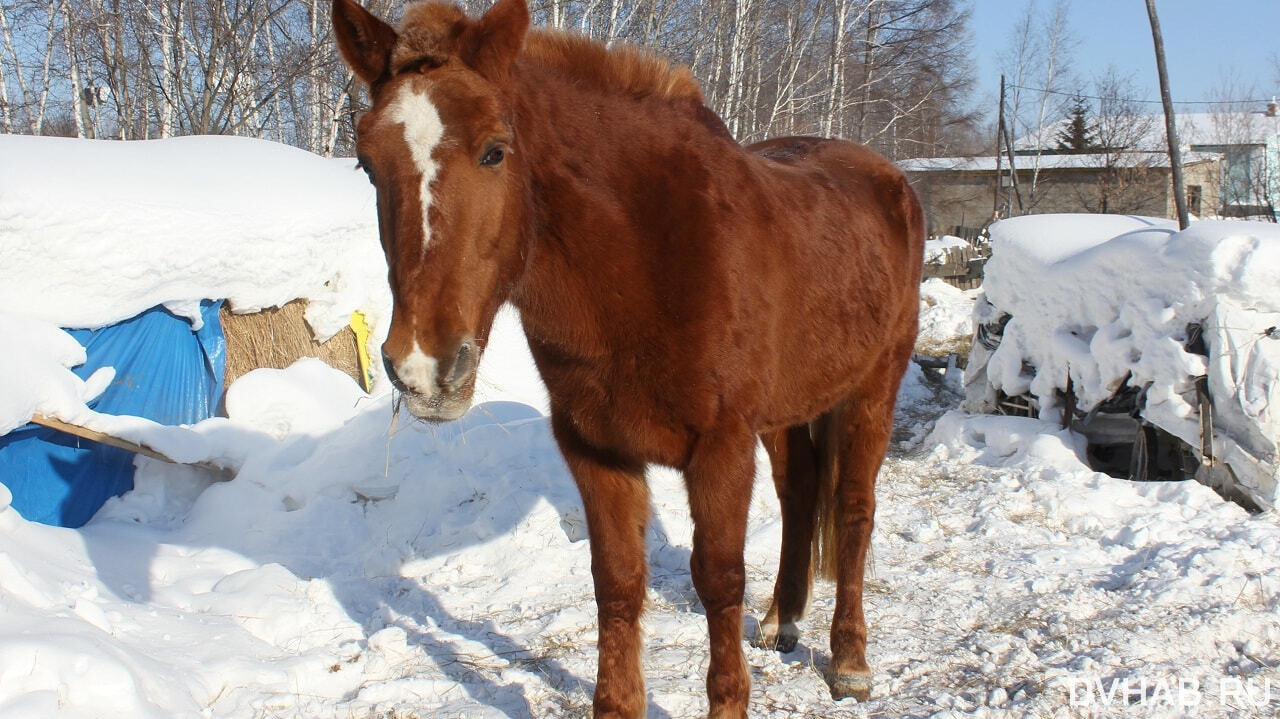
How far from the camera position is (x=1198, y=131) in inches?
1759

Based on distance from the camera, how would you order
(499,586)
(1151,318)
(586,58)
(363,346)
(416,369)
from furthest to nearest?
(363,346) < (1151,318) < (499,586) < (586,58) < (416,369)

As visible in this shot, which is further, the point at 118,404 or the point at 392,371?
the point at 118,404

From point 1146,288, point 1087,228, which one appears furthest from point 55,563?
point 1087,228

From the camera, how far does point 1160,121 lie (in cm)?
3675

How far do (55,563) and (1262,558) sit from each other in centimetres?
555

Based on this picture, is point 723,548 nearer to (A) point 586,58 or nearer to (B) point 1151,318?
(A) point 586,58

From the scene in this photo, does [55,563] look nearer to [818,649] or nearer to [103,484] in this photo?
[103,484]

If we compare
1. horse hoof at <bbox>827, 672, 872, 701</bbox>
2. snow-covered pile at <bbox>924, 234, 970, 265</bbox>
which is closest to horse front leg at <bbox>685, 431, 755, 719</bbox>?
horse hoof at <bbox>827, 672, 872, 701</bbox>

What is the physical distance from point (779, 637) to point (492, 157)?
8.52 feet

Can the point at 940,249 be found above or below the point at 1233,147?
below

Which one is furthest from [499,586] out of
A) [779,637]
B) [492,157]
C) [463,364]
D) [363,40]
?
[363,40]

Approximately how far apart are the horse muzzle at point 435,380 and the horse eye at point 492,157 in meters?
0.43

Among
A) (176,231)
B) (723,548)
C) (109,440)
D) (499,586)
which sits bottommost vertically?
(499,586)

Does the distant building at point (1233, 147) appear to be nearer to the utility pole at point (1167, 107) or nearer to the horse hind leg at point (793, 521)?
the utility pole at point (1167, 107)
